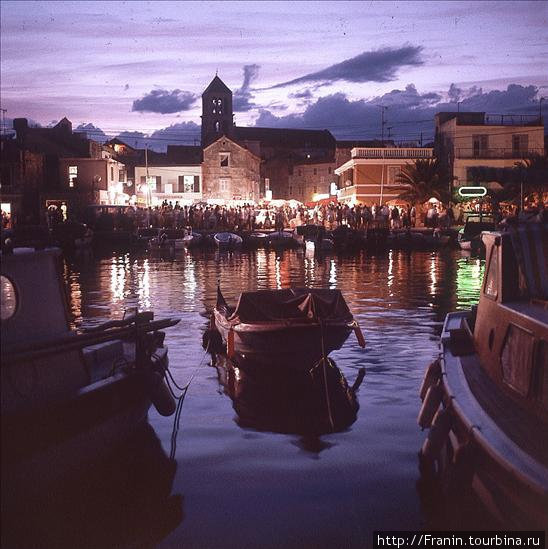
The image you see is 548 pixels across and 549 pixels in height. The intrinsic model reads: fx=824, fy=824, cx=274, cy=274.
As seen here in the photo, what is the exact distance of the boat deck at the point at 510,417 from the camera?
718 cm

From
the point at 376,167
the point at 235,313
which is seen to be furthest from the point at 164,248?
the point at 235,313

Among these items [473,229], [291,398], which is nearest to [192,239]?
[473,229]

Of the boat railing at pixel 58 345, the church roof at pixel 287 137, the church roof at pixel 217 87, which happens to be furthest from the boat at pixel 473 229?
the church roof at pixel 287 137

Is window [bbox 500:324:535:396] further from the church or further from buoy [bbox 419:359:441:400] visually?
the church

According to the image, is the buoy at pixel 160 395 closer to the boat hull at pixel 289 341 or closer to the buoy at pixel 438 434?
the buoy at pixel 438 434

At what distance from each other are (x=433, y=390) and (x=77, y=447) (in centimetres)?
410

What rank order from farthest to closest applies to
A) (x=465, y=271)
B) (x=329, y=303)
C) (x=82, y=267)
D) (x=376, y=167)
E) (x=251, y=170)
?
1. (x=251, y=170)
2. (x=376, y=167)
3. (x=82, y=267)
4. (x=465, y=271)
5. (x=329, y=303)

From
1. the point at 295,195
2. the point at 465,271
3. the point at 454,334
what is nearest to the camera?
the point at 454,334

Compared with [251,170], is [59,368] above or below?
below

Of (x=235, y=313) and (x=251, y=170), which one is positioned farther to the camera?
(x=251, y=170)

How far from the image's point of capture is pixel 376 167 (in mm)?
77812

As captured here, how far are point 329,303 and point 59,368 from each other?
6.68 m

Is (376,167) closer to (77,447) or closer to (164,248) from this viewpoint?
(164,248)

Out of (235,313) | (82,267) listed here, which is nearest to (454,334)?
(235,313)
